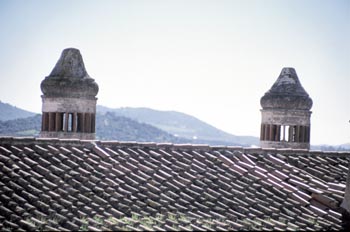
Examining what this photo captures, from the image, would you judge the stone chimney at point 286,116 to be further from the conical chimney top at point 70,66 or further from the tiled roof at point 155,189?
the tiled roof at point 155,189

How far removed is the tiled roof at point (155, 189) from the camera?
9281 mm

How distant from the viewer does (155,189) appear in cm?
1063

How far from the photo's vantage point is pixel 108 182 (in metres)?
10.5

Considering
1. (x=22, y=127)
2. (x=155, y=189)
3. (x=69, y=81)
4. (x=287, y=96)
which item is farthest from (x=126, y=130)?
(x=155, y=189)

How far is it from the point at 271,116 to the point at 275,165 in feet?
37.0

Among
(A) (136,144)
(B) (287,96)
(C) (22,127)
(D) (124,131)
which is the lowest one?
(D) (124,131)

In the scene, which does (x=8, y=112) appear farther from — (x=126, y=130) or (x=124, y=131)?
(x=126, y=130)

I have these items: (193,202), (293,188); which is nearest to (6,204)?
(193,202)

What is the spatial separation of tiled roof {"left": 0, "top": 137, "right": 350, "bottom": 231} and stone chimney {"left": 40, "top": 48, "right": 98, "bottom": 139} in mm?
9067

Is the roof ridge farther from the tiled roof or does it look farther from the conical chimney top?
the conical chimney top

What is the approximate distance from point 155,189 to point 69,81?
442 inches

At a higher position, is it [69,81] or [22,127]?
[69,81]

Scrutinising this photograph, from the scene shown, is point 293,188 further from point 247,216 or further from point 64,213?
point 64,213

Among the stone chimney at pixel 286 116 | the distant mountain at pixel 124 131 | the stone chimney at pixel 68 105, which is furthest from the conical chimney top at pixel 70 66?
the distant mountain at pixel 124 131
